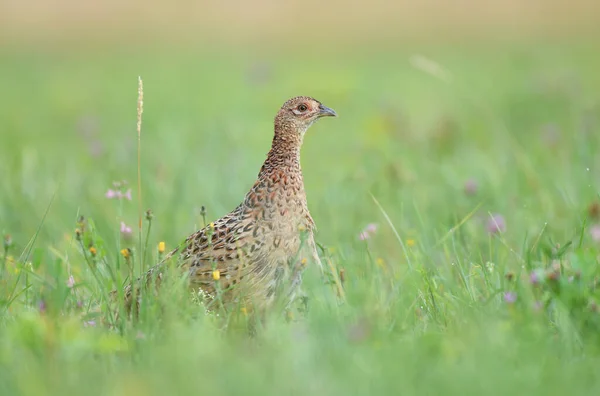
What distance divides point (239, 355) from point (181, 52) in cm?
1707

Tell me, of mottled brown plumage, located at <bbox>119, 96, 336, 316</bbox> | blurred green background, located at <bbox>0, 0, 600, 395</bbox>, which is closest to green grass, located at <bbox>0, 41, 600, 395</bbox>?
blurred green background, located at <bbox>0, 0, 600, 395</bbox>

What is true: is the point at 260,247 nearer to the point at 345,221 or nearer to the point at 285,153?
the point at 285,153

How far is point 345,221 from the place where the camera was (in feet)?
22.3

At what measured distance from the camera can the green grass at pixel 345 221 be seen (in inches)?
123

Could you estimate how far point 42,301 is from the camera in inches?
153

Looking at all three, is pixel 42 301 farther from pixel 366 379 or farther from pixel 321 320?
pixel 366 379

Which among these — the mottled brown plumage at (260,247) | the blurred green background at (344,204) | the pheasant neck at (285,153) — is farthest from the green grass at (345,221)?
the pheasant neck at (285,153)

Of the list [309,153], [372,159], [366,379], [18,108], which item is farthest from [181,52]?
[366,379]

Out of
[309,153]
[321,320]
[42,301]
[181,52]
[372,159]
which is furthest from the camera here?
[181,52]

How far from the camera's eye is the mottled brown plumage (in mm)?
4250

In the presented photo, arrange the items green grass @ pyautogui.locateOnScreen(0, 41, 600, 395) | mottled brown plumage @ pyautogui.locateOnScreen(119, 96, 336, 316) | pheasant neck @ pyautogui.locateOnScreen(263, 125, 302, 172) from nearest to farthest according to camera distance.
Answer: green grass @ pyautogui.locateOnScreen(0, 41, 600, 395) → mottled brown plumage @ pyautogui.locateOnScreen(119, 96, 336, 316) → pheasant neck @ pyautogui.locateOnScreen(263, 125, 302, 172)

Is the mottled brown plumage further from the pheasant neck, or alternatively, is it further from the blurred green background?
the blurred green background

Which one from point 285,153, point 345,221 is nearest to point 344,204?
point 345,221

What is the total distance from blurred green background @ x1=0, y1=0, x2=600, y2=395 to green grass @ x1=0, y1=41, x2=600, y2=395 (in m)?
0.02
